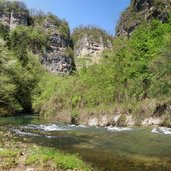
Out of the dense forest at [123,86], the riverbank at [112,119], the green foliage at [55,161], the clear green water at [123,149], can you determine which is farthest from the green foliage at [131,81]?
the green foliage at [55,161]

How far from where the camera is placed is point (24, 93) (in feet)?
263

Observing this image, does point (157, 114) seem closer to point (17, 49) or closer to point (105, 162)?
point (105, 162)

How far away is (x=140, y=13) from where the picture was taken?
99688mm

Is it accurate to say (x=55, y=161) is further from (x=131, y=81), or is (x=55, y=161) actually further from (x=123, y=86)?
(x=123, y=86)

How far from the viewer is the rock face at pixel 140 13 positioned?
8275 cm

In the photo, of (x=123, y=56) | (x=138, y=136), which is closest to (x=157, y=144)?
(x=138, y=136)

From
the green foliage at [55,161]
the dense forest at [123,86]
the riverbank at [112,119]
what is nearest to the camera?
the green foliage at [55,161]

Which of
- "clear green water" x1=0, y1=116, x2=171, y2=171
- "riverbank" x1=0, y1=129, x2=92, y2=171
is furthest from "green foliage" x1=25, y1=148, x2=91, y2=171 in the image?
"clear green water" x1=0, y1=116, x2=171, y2=171

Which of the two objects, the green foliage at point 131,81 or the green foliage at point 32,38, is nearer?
the green foliage at point 131,81

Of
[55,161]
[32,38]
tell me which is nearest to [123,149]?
Answer: [55,161]

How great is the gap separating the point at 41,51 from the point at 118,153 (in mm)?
176089

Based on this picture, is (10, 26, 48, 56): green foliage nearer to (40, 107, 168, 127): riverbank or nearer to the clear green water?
(40, 107, 168, 127): riverbank

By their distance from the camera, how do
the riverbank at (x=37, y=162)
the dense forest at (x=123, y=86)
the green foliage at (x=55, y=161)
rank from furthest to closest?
the dense forest at (x=123, y=86) → the green foliage at (x=55, y=161) → the riverbank at (x=37, y=162)

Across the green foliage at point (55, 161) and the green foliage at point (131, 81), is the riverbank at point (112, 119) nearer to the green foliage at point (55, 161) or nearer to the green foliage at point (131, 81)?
the green foliage at point (131, 81)
